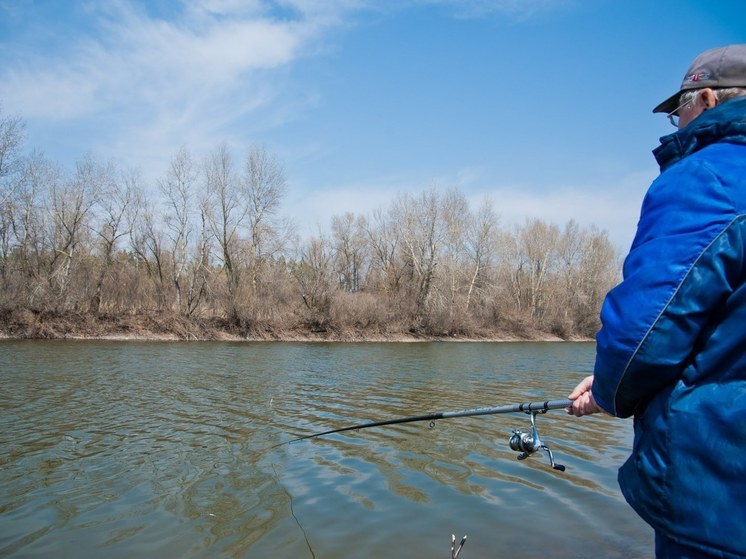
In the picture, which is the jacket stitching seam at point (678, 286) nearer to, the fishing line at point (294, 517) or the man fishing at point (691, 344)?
the man fishing at point (691, 344)

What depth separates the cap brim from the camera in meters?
2.15

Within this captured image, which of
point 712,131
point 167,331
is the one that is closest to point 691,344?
point 712,131

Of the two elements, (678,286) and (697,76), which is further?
(697,76)

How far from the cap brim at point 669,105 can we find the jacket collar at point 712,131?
337mm

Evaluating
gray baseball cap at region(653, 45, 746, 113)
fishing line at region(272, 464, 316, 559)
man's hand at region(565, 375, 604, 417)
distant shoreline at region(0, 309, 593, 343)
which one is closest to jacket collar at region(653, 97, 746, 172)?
gray baseball cap at region(653, 45, 746, 113)

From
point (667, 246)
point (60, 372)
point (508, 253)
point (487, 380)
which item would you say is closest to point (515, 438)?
point (667, 246)

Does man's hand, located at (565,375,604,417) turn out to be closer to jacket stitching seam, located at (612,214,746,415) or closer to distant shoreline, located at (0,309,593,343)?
jacket stitching seam, located at (612,214,746,415)

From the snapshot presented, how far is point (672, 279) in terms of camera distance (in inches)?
63.8

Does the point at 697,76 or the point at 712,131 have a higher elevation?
the point at 697,76

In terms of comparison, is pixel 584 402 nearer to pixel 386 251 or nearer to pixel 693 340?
pixel 693 340

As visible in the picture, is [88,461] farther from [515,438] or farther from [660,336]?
[660,336]

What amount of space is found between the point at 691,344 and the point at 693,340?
1 centimetres

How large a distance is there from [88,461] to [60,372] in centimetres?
1039

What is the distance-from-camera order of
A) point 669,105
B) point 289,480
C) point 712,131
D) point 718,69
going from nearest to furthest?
1. point 712,131
2. point 718,69
3. point 669,105
4. point 289,480
